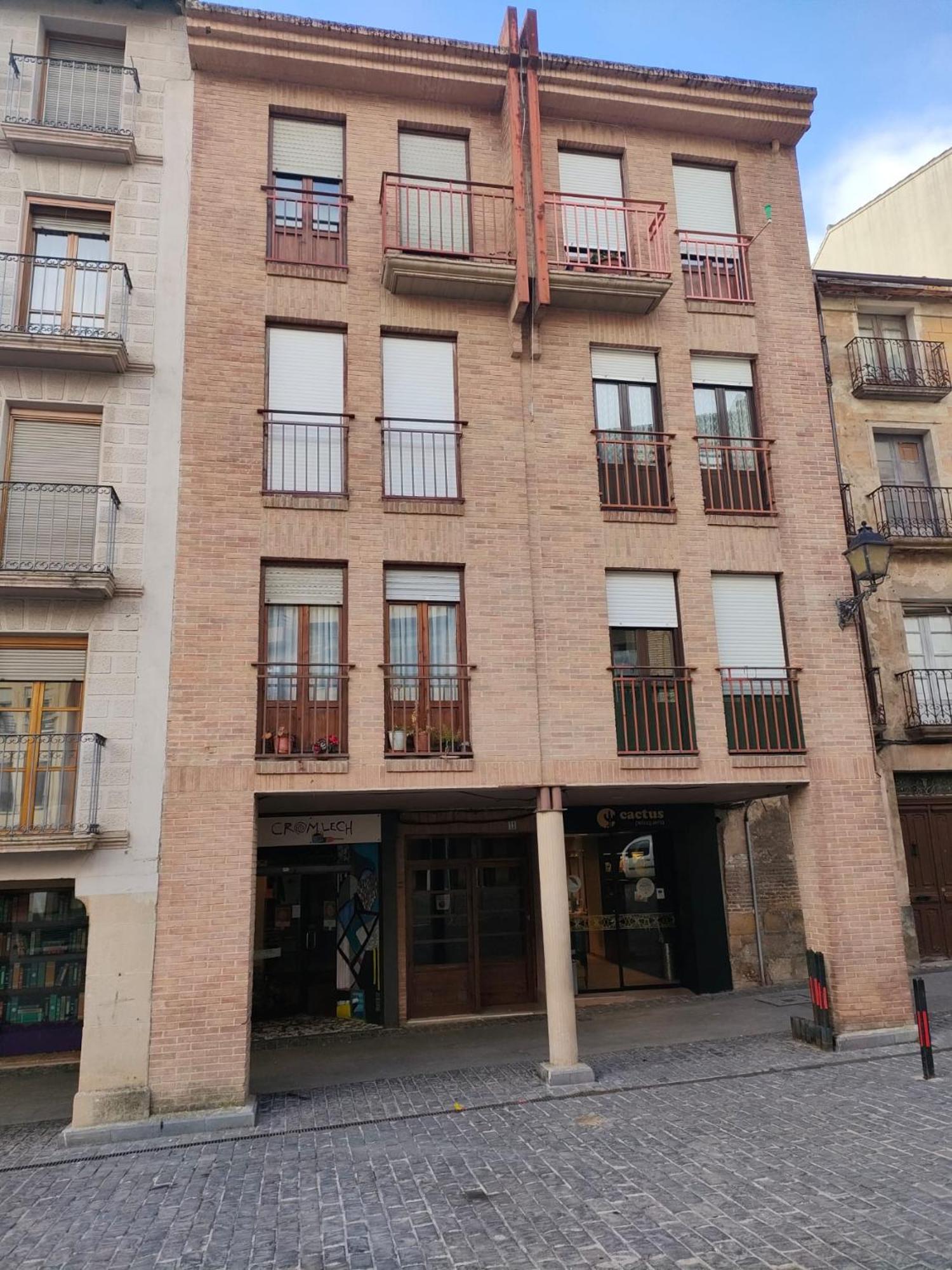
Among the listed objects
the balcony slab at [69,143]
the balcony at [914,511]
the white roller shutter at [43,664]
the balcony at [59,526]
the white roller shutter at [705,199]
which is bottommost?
the white roller shutter at [43,664]

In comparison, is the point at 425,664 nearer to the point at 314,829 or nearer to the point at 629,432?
the point at 314,829

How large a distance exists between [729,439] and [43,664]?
10.0 m

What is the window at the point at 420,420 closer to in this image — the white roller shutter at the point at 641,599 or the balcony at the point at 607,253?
the balcony at the point at 607,253

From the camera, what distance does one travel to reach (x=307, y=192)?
12352 mm

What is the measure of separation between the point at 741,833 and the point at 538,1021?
509cm

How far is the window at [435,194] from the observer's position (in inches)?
496

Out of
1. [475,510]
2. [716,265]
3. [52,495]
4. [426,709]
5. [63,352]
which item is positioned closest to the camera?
[63,352]

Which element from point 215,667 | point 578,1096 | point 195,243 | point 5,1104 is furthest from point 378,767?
point 195,243

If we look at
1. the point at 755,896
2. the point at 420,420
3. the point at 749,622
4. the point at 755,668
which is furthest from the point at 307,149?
the point at 755,896

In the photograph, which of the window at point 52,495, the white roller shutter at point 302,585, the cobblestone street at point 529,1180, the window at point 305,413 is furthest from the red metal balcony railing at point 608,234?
the cobblestone street at point 529,1180

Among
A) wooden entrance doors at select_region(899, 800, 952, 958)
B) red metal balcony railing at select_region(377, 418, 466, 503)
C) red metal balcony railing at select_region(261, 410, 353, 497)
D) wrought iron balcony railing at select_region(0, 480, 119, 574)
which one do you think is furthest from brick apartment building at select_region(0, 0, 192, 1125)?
wooden entrance doors at select_region(899, 800, 952, 958)

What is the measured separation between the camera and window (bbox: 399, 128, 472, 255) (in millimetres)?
12602

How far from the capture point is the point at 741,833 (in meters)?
15.8

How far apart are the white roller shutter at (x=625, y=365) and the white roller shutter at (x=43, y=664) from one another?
26.7 ft
